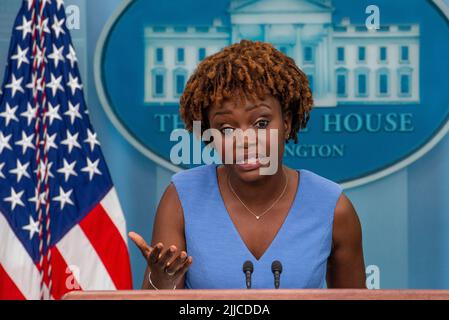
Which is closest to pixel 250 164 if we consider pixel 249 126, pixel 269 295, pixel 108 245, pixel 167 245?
pixel 249 126

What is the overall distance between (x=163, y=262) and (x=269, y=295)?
362mm

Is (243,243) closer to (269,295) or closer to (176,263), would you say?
(176,263)

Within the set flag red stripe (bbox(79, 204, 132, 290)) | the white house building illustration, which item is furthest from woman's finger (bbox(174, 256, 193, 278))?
the white house building illustration

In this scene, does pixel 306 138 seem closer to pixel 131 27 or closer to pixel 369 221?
pixel 369 221

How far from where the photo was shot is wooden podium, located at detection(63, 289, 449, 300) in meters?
1.25

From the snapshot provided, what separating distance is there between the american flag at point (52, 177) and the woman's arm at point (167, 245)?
4.19ft

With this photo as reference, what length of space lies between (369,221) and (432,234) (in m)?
0.25

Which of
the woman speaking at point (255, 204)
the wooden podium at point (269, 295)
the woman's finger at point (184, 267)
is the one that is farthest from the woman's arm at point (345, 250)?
the wooden podium at point (269, 295)

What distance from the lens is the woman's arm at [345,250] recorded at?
6.47 feet

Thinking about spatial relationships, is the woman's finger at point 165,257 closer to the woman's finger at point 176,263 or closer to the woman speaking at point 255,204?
the woman's finger at point 176,263

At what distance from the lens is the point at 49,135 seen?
10.5ft

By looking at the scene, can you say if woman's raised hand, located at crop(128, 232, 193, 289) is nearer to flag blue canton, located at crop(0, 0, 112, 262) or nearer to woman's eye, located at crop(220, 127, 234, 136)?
woman's eye, located at crop(220, 127, 234, 136)
